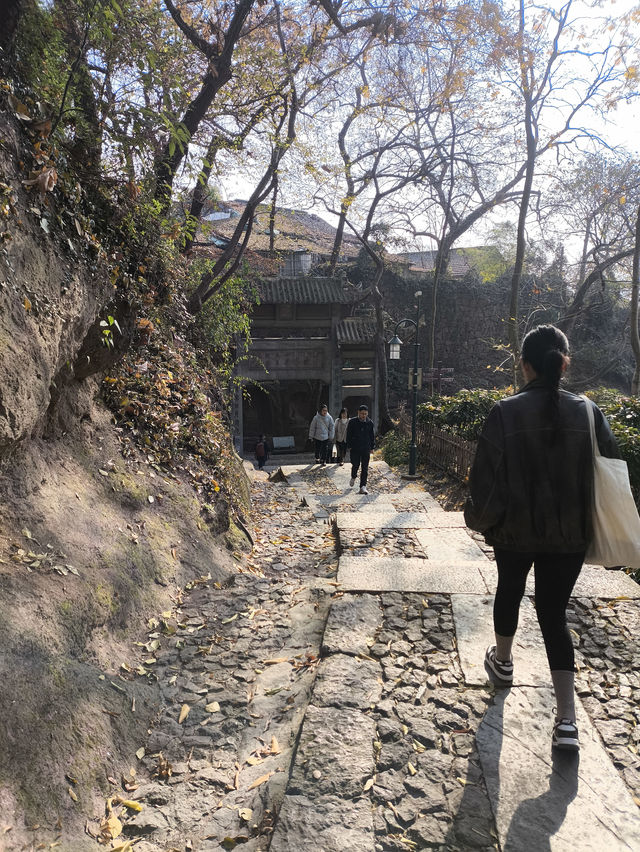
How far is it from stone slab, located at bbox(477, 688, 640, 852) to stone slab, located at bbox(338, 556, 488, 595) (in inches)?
49.8

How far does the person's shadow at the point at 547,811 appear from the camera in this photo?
5.99 ft

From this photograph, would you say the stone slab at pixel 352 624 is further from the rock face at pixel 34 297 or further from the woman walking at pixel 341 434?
the woman walking at pixel 341 434

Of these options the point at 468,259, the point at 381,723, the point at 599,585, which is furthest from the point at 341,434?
the point at 468,259

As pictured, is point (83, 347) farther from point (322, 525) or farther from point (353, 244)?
point (353, 244)

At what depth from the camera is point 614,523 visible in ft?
7.42

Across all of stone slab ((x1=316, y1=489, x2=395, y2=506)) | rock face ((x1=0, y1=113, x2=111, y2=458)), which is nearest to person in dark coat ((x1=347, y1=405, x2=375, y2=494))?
stone slab ((x1=316, y1=489, x2=395, y2=506))

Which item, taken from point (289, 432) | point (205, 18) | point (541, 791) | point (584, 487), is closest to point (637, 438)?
point (584, 487)

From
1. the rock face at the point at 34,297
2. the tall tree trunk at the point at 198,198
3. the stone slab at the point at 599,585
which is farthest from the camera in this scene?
the tall tree trunk at the point at 198,198

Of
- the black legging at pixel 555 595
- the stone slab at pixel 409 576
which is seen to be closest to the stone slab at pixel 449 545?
the stone slab at pixel 409 576

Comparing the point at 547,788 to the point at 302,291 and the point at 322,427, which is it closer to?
the point at 322,427

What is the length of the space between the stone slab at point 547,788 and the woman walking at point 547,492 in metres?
0.12

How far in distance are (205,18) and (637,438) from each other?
7.54 meters

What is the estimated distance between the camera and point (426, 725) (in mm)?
2457

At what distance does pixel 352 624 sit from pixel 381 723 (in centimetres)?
87
